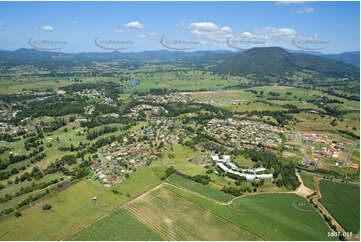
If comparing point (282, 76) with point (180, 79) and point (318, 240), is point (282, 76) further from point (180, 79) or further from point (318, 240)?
point (318, 240)

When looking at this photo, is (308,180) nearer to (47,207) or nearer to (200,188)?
(200,188)

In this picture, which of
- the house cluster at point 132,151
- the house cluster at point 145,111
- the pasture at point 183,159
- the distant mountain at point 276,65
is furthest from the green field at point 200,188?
the distant mountain at point 276,65

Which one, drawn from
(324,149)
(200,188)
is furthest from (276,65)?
(200,188)

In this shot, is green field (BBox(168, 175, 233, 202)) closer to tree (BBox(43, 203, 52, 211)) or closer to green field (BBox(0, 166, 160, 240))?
green field (BBox(0, 166, 160, 240))

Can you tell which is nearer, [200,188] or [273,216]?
[273,216]

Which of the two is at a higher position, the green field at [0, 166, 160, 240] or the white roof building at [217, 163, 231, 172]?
the white roof building at [217, 163, 231, 172]

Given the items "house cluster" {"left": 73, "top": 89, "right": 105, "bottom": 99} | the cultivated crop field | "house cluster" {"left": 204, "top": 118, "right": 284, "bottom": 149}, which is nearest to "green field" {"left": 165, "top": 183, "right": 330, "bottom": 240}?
the cultivated crop field
